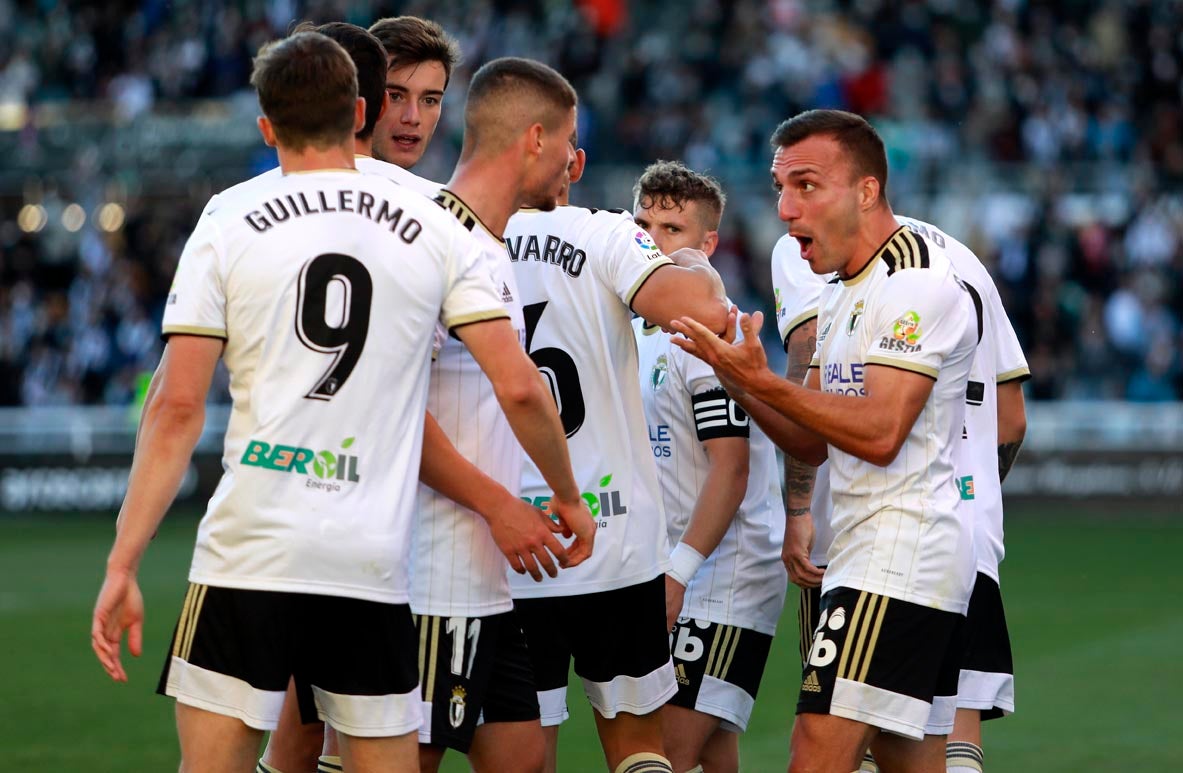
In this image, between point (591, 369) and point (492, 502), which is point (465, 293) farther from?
point (591, 369)

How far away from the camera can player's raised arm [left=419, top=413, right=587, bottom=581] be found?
456cm

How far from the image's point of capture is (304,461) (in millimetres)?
4121

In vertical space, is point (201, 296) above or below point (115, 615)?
above

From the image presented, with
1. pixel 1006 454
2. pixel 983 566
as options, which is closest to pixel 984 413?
pixel 983 566

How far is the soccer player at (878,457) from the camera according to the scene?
15.5 ft

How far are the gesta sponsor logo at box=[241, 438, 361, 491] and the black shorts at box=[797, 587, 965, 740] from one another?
5.32 feet

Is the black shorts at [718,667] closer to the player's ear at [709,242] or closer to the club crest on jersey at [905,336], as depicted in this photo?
the player's ear at [709,242]

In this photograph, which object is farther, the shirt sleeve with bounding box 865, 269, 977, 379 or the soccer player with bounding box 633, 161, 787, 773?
the soccer player with bounding box 633, 161, 787, 773

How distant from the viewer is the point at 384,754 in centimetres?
419

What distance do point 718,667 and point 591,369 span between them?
146 centimetres

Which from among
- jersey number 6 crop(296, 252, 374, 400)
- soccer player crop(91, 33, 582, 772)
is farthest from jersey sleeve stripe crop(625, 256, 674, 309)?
jersey number 6 crop(296, 252, 374, 400)

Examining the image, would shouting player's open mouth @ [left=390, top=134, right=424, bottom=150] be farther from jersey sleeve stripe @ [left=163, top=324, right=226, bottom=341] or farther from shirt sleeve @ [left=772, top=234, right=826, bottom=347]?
jersey sleeve stripe @ [left=163, top=324, right=226, bottom=341]

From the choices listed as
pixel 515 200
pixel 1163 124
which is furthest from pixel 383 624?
pixel 1163 124

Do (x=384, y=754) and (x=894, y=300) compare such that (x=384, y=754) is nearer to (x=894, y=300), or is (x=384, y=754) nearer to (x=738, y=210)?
(x=894, y=300)
